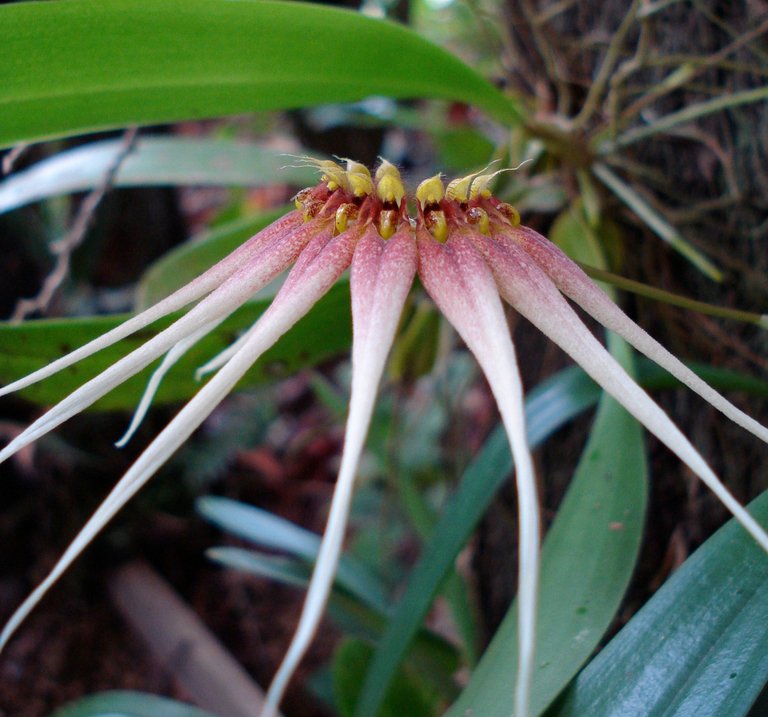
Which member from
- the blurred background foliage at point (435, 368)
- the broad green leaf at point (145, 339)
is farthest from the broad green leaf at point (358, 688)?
the broad green leaf at point (145, 339)

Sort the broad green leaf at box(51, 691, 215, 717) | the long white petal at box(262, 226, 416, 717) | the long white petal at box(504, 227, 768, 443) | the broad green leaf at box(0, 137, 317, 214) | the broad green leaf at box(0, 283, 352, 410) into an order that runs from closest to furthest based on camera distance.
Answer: the long white petal at box(262, 226, 416, 717) < the long white petal at box(504, 227, 768, 443) < the broad green leaf at box(0, 283, 352, 410) < the broad green leaf at box(51, 691, 215, 717) < the broad green leaf at box(0, 137, 317, 214)

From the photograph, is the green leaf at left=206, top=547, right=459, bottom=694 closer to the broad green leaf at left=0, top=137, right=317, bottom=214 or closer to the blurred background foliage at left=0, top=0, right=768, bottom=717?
the blurred background foliage at left=0, top=0, right=768, bottom=717

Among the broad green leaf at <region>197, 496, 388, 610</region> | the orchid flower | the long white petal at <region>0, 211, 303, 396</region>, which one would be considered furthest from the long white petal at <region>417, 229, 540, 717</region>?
the broad green leaf at <region>197, 496, 388, 610</region>

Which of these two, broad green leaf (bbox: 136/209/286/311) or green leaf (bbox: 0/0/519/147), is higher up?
broad green leaf (bbox: 136/209/286/311)

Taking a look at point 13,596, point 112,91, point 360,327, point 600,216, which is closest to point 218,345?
point 112,91

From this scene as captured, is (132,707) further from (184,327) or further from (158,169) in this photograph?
(158,169)

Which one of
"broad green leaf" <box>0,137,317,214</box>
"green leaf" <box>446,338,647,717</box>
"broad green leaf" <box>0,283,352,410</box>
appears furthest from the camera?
"broad green leaf" <box>0,137,317,214</box>
